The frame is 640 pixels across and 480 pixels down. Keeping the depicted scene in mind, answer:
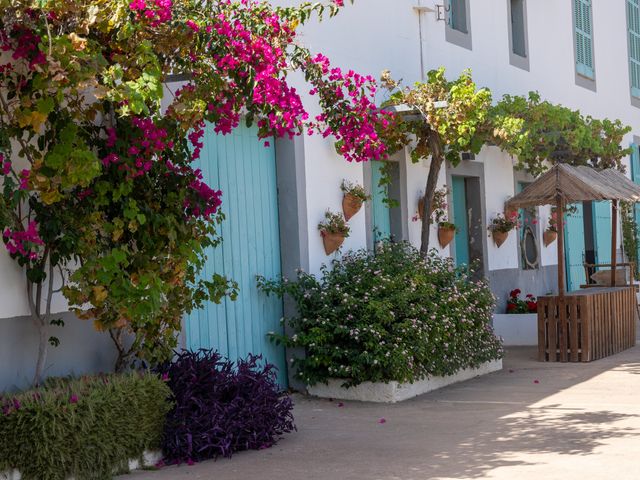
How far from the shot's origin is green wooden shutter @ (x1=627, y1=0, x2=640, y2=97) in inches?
817

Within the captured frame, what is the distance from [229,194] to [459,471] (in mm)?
3758

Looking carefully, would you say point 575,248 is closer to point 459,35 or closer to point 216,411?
point 459,35

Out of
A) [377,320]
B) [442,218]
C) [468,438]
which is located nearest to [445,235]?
[442,218]

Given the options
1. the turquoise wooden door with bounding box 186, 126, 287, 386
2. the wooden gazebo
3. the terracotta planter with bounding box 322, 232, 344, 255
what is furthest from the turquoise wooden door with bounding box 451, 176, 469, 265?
the turquoise wooden door with bounding box 186, 126, 287, 386

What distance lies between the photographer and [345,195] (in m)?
10.6

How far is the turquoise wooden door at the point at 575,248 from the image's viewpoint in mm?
16812

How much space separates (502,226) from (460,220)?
0.60 metres

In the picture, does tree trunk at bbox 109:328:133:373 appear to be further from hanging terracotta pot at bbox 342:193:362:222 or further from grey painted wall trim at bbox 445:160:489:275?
grey painted wall trim at bbox 445:160:489:275

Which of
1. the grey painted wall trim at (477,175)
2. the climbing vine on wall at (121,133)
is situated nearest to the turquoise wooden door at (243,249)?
the climbing vine on wall at (121,133)

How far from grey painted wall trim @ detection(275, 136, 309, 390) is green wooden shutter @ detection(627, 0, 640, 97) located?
40.4ft

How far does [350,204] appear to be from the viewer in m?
10.6

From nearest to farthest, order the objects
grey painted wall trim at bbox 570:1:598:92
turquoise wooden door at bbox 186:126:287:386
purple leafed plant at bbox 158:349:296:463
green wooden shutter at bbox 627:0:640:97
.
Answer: purple leafed plant at bbox 158:349:296:463, turquoise wooden door at bbox 186:126:287:386, grey painted wall trim at bbox 570:1:598:92, green wooden shutter at bbox 627:0:640:97

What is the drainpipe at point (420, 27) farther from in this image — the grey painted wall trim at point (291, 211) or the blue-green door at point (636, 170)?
the blue-green door at point (636, 170)

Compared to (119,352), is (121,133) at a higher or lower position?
higher
